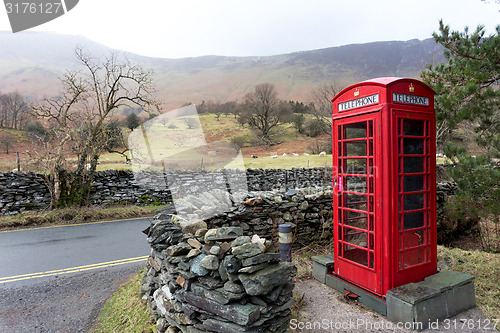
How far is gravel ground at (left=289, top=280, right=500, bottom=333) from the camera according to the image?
297cm

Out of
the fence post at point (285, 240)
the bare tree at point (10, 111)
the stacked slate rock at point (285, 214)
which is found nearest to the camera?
the fence post at point (285, 240)

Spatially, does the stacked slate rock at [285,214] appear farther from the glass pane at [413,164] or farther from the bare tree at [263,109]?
the bare tree at [263,109]

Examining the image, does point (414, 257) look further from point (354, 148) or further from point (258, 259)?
point (258, 259)

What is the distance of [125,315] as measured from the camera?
152 inches

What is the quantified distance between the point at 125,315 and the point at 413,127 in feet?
15.6

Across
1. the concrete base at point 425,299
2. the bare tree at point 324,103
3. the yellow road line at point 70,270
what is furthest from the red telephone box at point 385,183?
the bare tree at point 324,103

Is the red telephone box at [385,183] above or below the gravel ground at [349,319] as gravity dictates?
above

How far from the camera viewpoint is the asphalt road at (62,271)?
12.5ft

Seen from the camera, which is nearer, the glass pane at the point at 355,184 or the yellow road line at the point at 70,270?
the glass pane at the point at 355,184

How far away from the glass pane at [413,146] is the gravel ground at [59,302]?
4.85 m

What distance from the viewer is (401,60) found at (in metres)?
142

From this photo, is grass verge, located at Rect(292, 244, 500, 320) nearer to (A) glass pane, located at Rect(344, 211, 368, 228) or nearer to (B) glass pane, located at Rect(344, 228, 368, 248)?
(B) glass pane, located at Rect(344, 228, 368, 248)

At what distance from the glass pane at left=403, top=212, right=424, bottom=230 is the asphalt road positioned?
449 cm

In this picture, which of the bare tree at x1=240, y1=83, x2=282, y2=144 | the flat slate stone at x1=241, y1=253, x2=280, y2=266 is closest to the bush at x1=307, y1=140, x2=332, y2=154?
the bare tree at x1=240, y1=83, x2=282, y2=144
